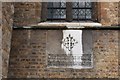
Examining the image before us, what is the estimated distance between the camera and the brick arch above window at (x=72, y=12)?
26.6 feet

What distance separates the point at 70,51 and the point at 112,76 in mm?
1027

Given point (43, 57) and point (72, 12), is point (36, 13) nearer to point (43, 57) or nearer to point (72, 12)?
point (72, 12)

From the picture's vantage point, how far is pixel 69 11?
26.7 ft

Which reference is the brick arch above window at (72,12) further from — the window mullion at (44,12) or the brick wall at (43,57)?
the brick wall at (43,57)

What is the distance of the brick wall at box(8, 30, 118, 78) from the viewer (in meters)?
7.55

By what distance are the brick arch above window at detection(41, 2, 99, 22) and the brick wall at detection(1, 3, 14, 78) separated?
0.89 meters

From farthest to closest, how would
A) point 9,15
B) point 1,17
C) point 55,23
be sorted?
→ 1. point 55,23
2. point 9,15
3. point 1,17

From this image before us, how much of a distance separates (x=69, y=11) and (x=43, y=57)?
126cm

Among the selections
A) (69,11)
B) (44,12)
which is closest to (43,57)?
(44,12)

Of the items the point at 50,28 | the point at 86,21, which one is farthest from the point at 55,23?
the point at 86,21

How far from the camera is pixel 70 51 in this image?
7691 mm

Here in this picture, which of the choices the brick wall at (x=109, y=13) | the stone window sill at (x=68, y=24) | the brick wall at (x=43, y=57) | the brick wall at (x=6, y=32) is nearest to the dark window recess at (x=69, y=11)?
the stone window sill at (x=68, y=24)

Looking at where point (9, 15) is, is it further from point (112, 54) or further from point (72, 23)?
point (112, 54)

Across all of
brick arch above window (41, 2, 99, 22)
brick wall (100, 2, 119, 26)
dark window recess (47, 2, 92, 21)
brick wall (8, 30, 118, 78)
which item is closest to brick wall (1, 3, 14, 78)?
brick wall (8, 30, 118, 78)
